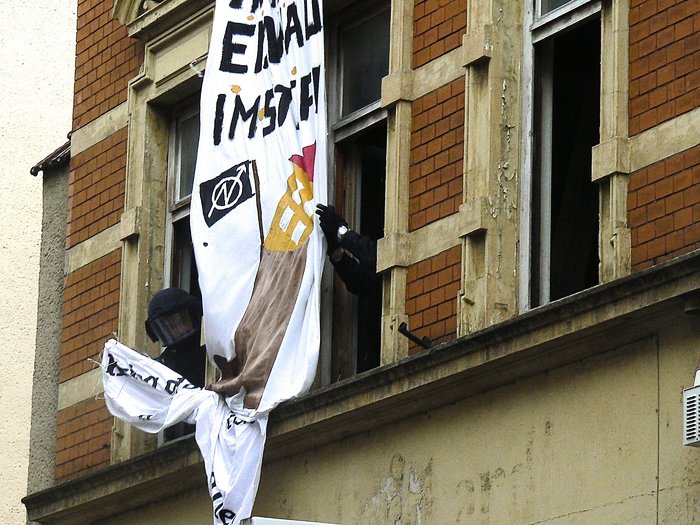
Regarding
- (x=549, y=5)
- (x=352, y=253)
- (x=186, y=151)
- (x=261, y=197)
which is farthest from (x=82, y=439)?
(x=549, y=5)

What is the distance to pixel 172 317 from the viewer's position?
15.0 metres

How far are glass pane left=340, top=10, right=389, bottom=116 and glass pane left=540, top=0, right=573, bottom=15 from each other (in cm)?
154

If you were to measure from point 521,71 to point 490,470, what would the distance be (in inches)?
94.9

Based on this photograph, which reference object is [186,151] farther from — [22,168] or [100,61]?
[22,168]

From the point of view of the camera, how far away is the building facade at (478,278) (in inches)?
429

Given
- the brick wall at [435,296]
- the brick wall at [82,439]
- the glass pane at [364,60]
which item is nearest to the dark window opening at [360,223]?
the glass pane at [364,60]

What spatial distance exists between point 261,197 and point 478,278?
2.00 metres

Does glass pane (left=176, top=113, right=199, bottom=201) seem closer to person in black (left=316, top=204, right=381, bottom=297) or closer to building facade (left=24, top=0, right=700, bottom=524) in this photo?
building facade (left=24, top=0, right=700, bottom=524)

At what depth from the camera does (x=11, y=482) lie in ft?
69.3

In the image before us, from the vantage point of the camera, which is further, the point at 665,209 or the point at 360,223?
the point at 360,223

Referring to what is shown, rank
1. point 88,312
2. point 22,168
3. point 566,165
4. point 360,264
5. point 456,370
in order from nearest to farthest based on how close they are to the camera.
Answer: point 456,370, point 566,165, point 360,264, point 88,312, point 22,168

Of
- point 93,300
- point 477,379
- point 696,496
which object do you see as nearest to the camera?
point 696,496

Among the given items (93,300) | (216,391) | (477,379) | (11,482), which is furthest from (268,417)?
(11,482)

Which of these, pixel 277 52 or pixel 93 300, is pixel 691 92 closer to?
pixel 277 52
